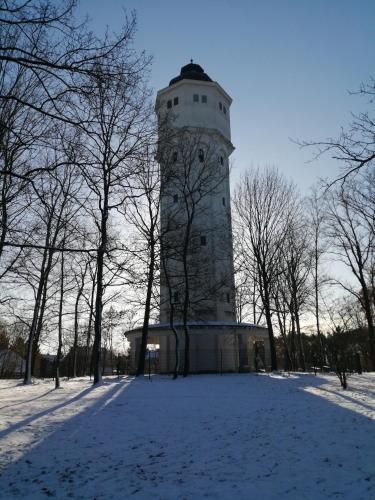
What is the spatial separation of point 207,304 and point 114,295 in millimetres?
8046

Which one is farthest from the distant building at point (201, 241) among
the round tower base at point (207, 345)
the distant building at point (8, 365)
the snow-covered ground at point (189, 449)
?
the distant building at point (8, 365)

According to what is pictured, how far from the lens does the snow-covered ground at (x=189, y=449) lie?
5180 millimetres

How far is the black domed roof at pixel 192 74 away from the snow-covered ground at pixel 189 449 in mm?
32663

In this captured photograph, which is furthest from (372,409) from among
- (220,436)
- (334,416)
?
(220,436)

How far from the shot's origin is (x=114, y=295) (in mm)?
26078

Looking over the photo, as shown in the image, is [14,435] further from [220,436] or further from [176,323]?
[176,323]

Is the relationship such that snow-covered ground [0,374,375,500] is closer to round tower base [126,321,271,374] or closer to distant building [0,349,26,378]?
round tower base [126,321,271,374]

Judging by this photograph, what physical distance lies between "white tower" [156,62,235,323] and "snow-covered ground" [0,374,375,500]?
53.6 feet

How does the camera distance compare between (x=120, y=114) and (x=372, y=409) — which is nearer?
(x=120, y=114)

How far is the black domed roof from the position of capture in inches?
1460

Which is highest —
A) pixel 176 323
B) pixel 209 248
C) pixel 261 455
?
pixel 209 248

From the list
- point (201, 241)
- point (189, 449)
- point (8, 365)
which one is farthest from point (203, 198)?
point (8, 365)

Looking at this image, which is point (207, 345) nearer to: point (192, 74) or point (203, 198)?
point (203, 198)

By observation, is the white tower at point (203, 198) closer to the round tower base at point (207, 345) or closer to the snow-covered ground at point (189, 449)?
the round tower base at point (207, 345)
